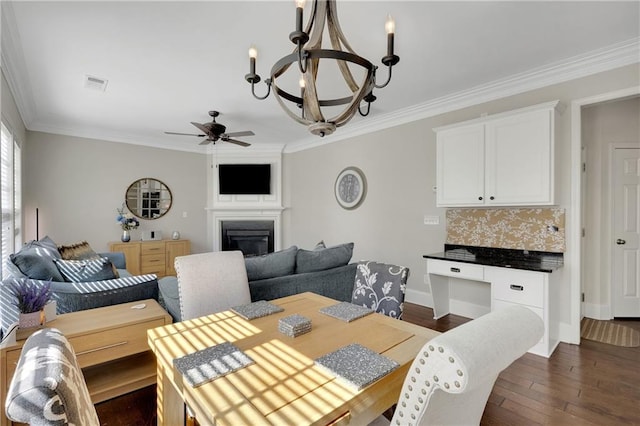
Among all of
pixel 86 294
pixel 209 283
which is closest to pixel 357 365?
pixel 209 283

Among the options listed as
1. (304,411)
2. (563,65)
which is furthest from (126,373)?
(563,65)

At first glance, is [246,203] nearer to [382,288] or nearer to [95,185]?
[95,185]

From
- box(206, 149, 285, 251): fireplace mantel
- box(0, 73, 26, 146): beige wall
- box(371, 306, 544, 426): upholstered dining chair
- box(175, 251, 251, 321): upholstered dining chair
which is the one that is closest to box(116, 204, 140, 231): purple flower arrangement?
box(206, 149, 285, 251): fireplace mantel

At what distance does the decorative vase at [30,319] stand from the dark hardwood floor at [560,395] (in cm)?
67

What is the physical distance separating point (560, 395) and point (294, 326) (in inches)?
79.7

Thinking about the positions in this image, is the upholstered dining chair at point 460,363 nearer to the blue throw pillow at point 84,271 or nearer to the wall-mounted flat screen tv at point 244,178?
the blue throw pillow at point 84,271

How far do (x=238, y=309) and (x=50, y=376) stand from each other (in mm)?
1177

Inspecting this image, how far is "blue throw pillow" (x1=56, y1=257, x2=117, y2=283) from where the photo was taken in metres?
2.21

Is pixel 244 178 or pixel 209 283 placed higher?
pixel 244 178

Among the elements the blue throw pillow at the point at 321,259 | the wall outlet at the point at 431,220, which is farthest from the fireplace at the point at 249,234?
the blue throw pillow at the point at 321,259

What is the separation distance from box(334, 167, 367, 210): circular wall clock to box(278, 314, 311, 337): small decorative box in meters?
3.47

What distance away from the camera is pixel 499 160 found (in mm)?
3109

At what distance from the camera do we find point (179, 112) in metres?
4.22

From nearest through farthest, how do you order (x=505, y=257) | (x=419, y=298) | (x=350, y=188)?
(x=505, y=257) < (x=419, y=298) < (x=350, y=188)
